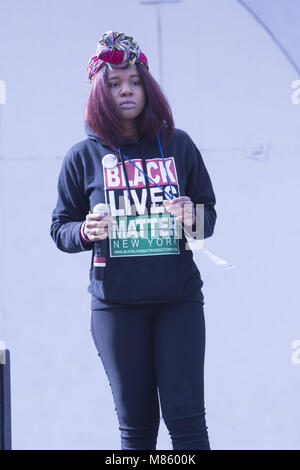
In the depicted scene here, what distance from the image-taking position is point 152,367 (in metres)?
1.89

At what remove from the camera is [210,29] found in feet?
8.66

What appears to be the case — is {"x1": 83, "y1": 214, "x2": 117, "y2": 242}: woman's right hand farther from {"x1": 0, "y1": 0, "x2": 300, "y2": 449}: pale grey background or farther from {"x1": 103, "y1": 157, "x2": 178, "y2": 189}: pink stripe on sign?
{"x1": 0, "y1": 0, "x2": 300, "y2": 449}: pale grey background

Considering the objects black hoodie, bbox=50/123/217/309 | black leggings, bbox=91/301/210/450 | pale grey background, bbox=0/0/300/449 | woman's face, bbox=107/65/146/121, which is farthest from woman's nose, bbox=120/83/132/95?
pale grey background, bbox=0/0/300/449

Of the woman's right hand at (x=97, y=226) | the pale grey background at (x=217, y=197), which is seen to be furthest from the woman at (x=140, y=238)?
the pale grey background at (x=217, y=197)

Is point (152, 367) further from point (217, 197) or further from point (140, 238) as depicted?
point (217, 197)

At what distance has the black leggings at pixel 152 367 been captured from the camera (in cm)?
182

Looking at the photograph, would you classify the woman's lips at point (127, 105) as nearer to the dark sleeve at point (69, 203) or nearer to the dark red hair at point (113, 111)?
the dark red hair at point (113, 111)

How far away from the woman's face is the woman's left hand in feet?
1.01

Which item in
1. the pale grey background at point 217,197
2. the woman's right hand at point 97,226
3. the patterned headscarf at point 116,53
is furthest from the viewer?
the pale grey background at point 217,197

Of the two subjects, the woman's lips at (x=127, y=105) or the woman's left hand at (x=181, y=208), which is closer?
the woman's left hand at (x=181, y=208)

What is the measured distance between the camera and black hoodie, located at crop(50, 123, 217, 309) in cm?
185
